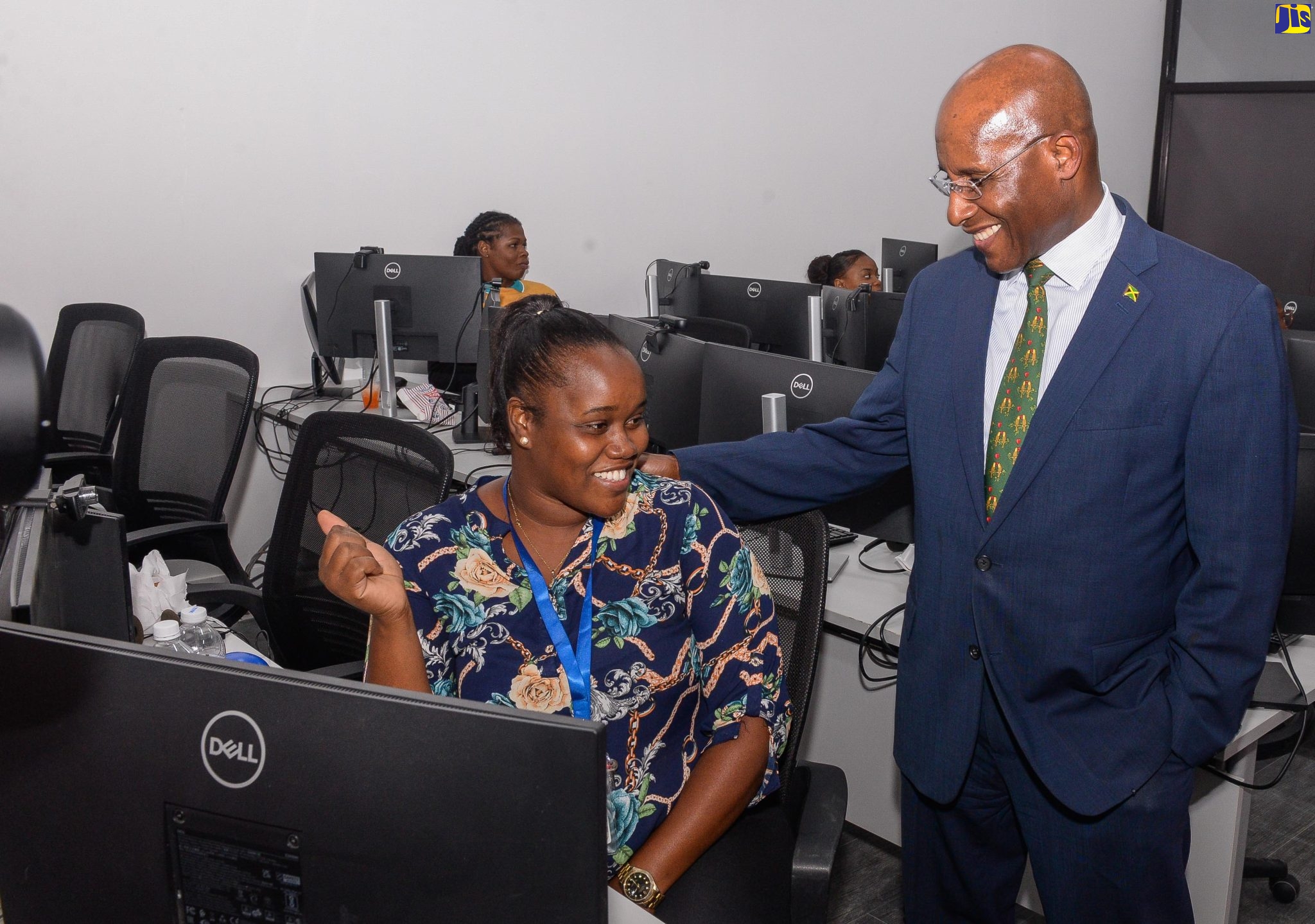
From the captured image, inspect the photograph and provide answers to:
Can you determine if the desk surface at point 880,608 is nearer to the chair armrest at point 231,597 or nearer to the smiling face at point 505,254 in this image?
the chair armrest at point 231,597

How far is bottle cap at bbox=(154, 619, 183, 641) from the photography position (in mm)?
1543

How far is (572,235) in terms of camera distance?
5016mm

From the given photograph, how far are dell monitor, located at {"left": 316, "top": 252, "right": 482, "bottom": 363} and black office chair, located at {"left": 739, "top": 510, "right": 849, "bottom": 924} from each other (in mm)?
2287

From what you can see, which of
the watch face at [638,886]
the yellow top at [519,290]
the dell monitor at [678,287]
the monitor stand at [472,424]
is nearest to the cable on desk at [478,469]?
the monitor stand at [472,424]

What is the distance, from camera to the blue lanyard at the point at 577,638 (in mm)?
1327

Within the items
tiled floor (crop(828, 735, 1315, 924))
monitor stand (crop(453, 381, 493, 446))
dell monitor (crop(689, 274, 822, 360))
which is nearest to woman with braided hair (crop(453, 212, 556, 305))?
dell monitor (crop(689, 274, 822, 360))

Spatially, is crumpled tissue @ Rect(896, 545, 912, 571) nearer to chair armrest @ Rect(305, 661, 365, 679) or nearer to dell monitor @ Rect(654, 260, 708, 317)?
chair armrest @ Rect(305, 661, 365, 679)

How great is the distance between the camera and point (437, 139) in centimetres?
457

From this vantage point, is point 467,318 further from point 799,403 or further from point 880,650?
point 880,650

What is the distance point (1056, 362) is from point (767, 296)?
2438 mm

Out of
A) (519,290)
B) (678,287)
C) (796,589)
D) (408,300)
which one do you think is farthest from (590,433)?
(678,287)

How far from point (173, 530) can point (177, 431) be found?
396 mm

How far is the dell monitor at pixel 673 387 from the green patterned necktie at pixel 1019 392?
1029mm

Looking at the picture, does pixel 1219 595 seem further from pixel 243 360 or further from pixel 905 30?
pixel 905 30
